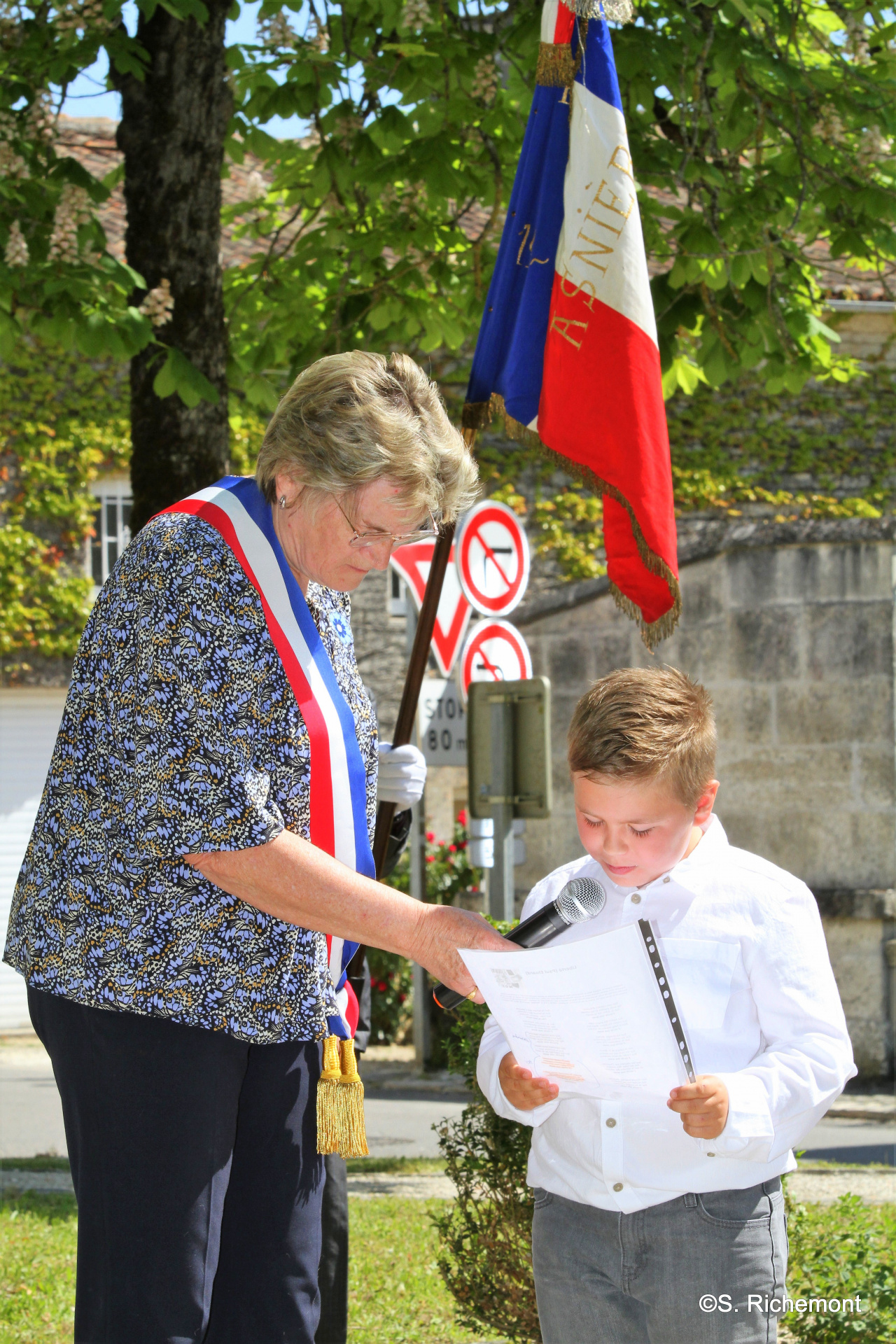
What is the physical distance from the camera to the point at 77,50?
4.72 meters

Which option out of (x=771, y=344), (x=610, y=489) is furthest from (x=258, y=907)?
(x=771, y=344)

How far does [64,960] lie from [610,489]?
5.95 feet

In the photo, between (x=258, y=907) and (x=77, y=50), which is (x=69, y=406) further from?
(x=258, y=907)

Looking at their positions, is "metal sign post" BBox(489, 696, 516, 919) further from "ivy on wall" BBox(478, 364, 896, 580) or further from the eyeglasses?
"ivy on wall" BBox(478, 364, 896, 580)

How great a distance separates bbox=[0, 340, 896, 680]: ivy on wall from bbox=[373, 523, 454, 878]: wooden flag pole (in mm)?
8804

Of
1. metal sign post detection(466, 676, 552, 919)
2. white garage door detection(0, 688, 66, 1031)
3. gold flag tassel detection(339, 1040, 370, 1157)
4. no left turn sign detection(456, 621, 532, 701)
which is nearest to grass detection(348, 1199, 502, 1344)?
metal sign post detection(466, 676, 552, 919)

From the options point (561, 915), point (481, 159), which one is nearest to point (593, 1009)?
point (561, 915)

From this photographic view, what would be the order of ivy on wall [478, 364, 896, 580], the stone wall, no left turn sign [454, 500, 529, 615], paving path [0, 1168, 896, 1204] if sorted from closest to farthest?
paving path [0, 1168, 896, 1204], no left turn sign [454, 500, 529, 615], the stone wall, ivy on wall [478, 364, 896, 580]

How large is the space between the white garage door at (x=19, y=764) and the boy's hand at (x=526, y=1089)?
11191 mm

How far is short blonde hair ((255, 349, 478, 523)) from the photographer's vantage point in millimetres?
2211

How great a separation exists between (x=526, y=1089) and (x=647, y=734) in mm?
583

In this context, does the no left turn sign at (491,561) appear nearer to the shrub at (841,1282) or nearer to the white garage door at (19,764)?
the shrub at (841,1282)

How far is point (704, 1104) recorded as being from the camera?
2.00 m

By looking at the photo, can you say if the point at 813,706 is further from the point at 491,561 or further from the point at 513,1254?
the point at 513,1254
